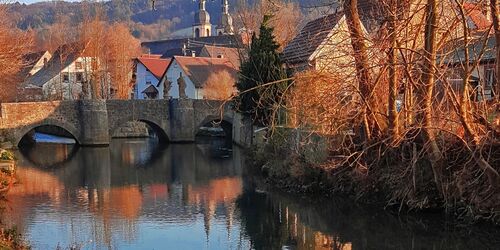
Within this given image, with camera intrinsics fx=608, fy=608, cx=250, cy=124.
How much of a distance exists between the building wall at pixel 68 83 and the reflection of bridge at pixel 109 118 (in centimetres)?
1066

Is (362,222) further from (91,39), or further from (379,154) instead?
(91,39)

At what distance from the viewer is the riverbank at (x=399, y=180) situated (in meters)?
12.7

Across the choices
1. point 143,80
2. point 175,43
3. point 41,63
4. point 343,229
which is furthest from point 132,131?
point 175,43

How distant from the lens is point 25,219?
47.3ft

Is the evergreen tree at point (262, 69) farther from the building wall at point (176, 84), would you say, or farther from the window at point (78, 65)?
the window at point (78, 65)

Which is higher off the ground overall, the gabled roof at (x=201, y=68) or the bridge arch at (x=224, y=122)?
the gabled roof at (x=201, y=68)

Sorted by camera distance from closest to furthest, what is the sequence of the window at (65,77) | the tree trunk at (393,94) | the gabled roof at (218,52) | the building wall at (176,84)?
1. the tree trunk at (393,94)
2. the building wall at (176,84)
3. the window at (65,77)
4. the gabled roof at (218,52)

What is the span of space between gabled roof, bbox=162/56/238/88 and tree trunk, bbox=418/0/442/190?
30.7 m

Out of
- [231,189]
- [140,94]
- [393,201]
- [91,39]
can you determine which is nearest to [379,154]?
[393,201]

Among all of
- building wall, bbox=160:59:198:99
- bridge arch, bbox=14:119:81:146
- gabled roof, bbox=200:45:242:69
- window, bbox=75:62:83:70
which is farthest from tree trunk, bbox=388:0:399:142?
gabled roof, bbox=200:45:242:69

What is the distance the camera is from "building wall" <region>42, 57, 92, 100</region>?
1770 inches

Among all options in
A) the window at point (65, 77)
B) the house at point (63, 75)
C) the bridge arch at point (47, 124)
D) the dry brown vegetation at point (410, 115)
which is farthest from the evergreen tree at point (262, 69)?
the window at point (65, 77)

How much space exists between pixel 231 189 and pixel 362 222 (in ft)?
19.6

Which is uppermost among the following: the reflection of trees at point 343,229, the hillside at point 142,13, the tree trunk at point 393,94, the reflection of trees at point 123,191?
the hillside at point 142,13
